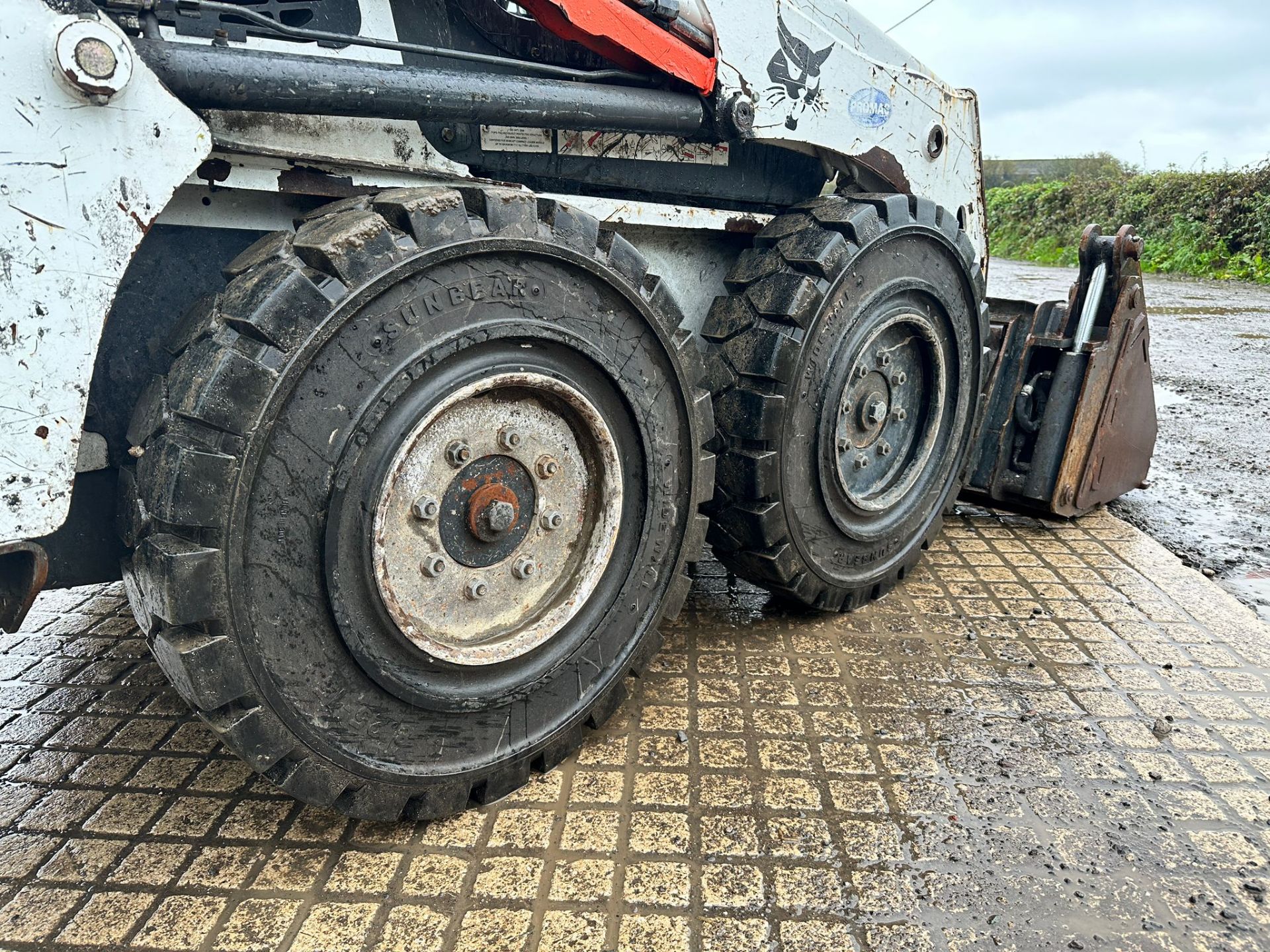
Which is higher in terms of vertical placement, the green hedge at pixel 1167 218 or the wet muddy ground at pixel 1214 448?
the green hedge at pixel 1167 218

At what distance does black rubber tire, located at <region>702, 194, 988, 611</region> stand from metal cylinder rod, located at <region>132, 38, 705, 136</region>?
28.2 inches

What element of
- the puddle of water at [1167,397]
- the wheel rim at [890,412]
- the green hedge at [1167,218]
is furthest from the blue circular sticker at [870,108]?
the green hedge at [1167,218]

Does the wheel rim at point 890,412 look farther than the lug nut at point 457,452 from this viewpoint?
Yes

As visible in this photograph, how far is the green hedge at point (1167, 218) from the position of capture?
1733 cm

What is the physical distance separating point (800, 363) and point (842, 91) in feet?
3.31

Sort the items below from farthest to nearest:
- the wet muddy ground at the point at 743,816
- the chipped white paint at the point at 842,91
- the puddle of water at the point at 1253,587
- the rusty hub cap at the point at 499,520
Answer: the puddle of water at the point at 1253,587 < the chipped white paint at the point at 842,91 < the rusty hub cap at the point at 499,520 < the wet muddy ground at the point at 743,816

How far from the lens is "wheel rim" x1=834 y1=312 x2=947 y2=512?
3.54 meters

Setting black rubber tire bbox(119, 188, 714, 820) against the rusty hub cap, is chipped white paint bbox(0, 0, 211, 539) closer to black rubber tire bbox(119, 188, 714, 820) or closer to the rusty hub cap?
black rubber tire bbox(119, 188, 714, 820)

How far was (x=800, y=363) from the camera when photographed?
10.3 ft

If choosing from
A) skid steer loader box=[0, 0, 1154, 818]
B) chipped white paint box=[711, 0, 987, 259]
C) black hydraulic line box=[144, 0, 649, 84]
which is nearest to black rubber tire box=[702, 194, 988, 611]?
skid steer loader box=[0, 0, 1154, 818]

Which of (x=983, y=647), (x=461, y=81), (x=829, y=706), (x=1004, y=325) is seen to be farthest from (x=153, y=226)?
(x=1004, y=325)

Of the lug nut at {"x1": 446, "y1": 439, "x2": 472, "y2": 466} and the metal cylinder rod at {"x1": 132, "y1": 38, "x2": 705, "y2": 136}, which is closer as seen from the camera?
the metal cylinder rod at {"x1": 132, "y1": 38, "x2": 705, "y2": 136}

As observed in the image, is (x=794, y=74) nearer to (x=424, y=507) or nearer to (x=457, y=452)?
(x=457, y=452)

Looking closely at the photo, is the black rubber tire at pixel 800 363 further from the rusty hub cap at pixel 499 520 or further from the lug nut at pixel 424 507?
the lug nut at pixel 424 507
